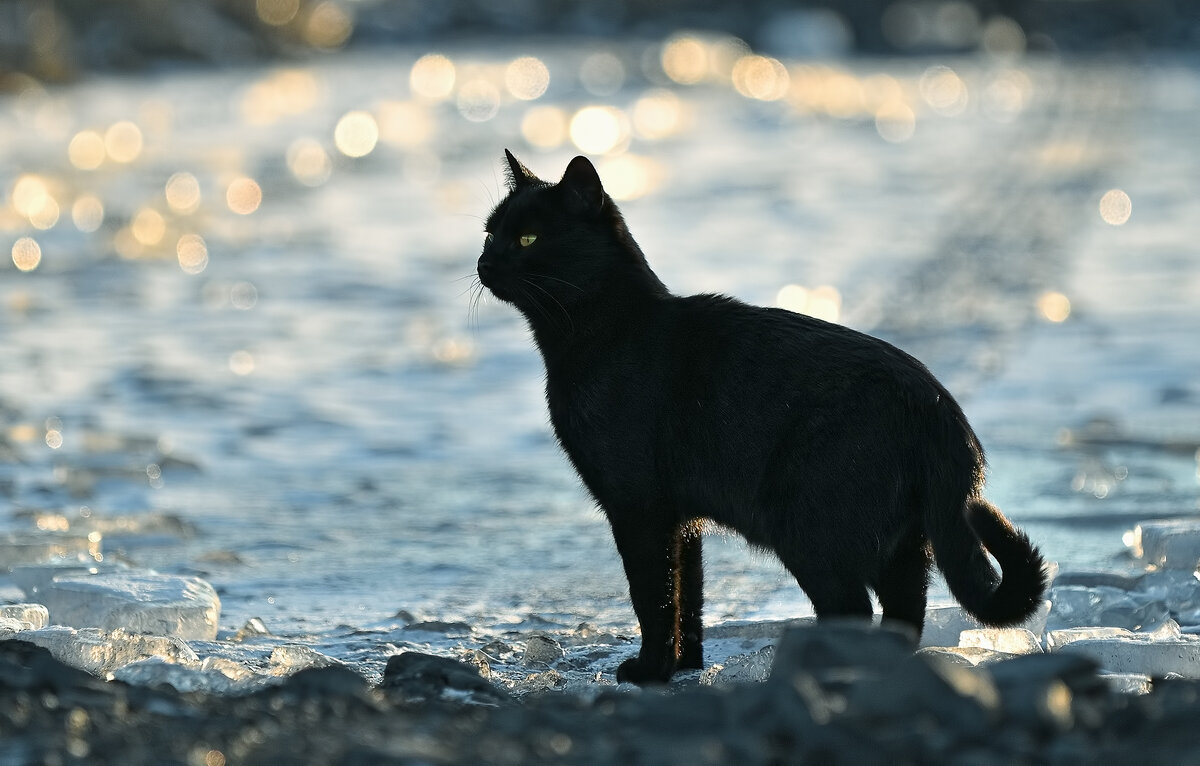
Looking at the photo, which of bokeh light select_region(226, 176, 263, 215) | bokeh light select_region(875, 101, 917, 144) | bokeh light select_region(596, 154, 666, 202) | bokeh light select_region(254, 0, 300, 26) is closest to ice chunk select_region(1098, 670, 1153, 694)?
bokeh light select_region(596, 154, 666, 202)

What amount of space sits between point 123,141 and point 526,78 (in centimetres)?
1520

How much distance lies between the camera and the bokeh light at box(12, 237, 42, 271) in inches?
443

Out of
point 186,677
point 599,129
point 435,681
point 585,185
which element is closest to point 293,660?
point 186,677

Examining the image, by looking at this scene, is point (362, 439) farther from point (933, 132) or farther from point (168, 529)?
point (933, 132)

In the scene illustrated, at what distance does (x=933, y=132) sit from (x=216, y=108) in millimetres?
11836

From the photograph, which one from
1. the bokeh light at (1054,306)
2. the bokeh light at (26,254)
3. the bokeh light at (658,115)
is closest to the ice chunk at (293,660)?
the bokeh light at (1054,306)

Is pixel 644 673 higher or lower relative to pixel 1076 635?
lower

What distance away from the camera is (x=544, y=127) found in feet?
72.4

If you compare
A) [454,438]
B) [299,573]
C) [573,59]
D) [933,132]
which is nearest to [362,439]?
[454,438]

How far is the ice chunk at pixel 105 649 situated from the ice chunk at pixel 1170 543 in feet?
9.46

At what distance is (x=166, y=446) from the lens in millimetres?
6582

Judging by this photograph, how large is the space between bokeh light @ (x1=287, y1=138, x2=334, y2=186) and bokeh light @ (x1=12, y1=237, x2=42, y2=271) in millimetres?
4392

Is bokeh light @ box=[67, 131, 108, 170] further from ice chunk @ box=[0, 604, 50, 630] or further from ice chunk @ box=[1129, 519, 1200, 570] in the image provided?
ice chunk @ box=[1129, 519, 1200, 570]

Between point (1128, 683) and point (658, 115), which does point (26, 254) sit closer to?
point (1128, 683)
